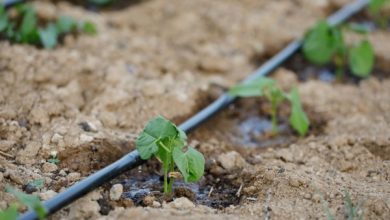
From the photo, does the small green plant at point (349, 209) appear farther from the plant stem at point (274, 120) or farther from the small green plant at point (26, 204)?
the small green plant at point (26, 204)

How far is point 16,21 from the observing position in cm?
271

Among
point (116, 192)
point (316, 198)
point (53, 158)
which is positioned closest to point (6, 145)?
point (53, 158)

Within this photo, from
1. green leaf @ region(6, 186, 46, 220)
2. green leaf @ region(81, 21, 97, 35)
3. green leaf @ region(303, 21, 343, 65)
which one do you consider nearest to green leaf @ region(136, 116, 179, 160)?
green leaf @ region(6, 186, 46, 220)

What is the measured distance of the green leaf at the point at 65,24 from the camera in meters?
2.67

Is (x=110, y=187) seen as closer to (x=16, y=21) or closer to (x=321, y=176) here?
(x=321, y=176)

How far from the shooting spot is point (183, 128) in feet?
7.04

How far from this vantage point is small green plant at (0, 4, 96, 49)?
2533mm

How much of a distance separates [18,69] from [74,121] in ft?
1.34

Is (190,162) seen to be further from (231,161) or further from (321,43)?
(321,43)

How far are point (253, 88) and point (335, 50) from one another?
65 cm

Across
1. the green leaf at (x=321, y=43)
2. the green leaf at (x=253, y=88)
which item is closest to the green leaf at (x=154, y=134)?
the green leaf at (x=253, y=88)

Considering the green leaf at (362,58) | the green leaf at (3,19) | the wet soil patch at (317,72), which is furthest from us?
the wet soil patch at (317,72)

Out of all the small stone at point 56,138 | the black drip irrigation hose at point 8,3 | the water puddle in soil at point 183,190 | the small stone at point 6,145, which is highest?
the black drip irrigation hose at point 8,3

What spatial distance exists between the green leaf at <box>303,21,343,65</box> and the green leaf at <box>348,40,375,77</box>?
0.29ft
